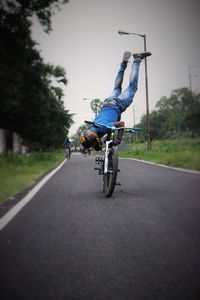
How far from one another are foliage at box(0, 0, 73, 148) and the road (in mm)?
1037

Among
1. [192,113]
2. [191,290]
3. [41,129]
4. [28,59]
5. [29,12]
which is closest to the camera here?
[192,113]

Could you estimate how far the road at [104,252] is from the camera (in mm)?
2361

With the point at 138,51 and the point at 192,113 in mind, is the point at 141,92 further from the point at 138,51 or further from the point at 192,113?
the point at 192,113

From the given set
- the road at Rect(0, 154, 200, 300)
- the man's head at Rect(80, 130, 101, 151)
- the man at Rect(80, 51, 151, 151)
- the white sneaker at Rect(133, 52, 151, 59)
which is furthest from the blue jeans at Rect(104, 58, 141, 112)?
the man's head at Rect(80, 130, 101, 151)

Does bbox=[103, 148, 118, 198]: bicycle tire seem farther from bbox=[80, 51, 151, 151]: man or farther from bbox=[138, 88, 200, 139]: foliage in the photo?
bbox=[138, 88, 200, 139]: foliage

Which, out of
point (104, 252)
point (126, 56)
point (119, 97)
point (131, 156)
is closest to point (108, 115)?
point (119, 97)

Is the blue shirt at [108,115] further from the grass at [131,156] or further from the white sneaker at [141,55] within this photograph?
the white sneaker at [141,55]

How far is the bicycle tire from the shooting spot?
6.36 metres

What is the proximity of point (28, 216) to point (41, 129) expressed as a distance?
7.14ft

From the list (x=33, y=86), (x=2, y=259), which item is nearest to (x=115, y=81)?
(x=33, y=86)

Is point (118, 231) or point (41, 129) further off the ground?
point (41, 129)

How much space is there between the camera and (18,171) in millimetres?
14016

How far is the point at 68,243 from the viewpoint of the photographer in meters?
3.60

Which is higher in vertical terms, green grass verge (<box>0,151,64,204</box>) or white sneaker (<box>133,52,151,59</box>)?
white sneaker (<box>133,52,151,59</box>)
